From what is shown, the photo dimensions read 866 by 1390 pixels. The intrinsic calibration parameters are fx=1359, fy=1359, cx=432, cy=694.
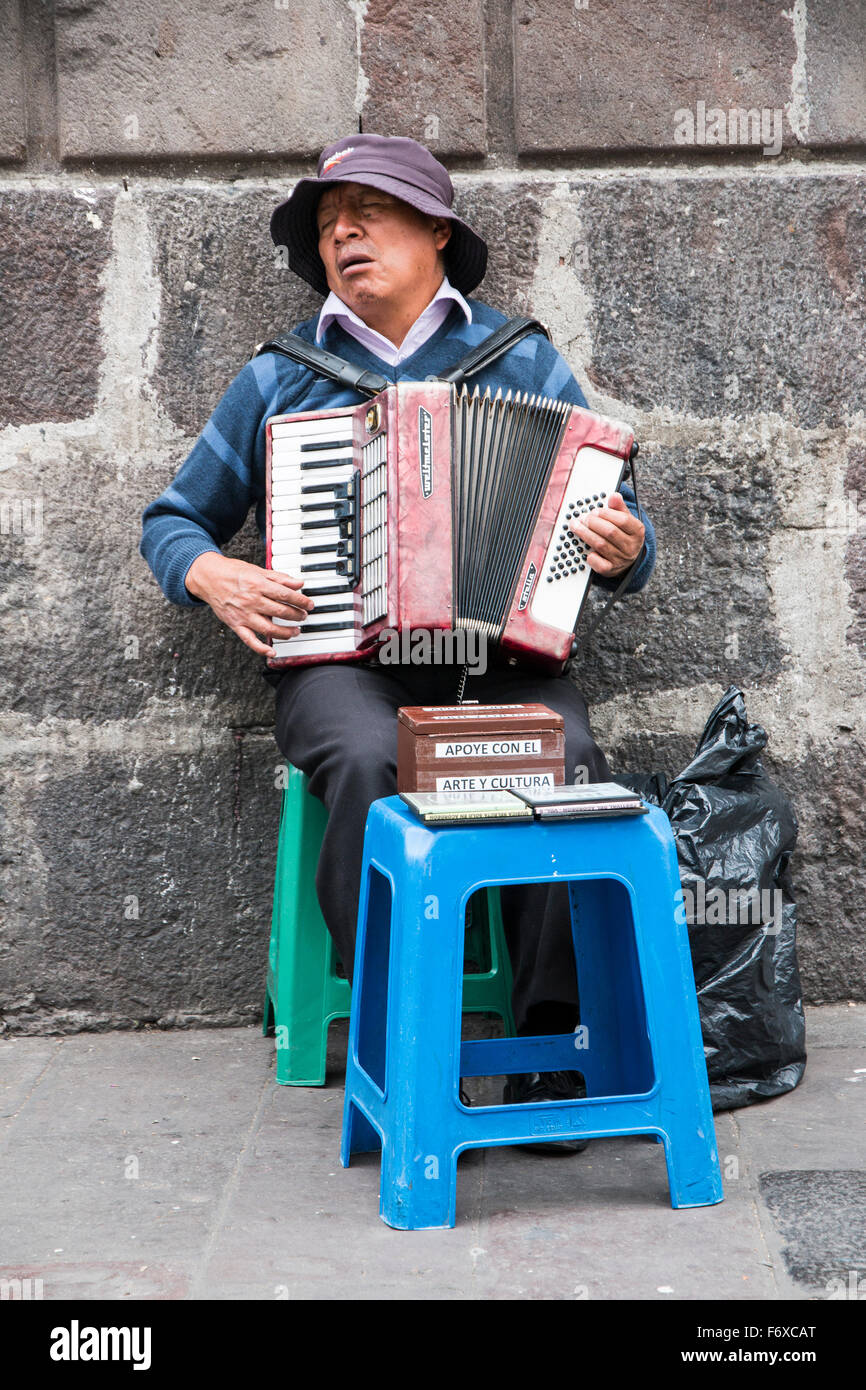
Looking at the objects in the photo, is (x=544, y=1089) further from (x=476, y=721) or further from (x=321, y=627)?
(x=321, y=627)

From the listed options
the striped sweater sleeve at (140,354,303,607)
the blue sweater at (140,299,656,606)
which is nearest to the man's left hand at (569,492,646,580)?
the blue sweater at (140,299,656,606)

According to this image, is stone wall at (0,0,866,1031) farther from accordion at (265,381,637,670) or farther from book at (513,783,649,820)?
book at (513,783,649,820)

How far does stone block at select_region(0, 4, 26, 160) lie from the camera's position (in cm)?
258

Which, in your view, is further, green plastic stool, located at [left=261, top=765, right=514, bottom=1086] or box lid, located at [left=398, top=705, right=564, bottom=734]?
green plastic stool, located at [left=261, top=765, right=514, bottom=1086]

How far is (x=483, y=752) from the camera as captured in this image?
1952mm

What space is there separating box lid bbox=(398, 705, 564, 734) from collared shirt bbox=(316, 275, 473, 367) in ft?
2.71

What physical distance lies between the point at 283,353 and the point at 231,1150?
1379 millimetres

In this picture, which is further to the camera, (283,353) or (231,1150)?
(283,353)

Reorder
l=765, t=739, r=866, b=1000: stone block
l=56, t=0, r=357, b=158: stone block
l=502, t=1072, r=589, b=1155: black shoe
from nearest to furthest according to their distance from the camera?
1. l=502, t=1072, r=589, b=1155: black shoe
2. l=56, t=0, r=357, b=158: stone block
3. l=765, t=739, r=866, b=1000: stone block

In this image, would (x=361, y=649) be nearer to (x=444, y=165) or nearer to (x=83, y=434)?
(x=83, y=434)

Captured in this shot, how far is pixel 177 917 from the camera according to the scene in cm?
268

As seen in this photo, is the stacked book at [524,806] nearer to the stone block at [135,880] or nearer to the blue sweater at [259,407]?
the blue sweater at [259,407]

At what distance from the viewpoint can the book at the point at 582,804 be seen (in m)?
1.81
